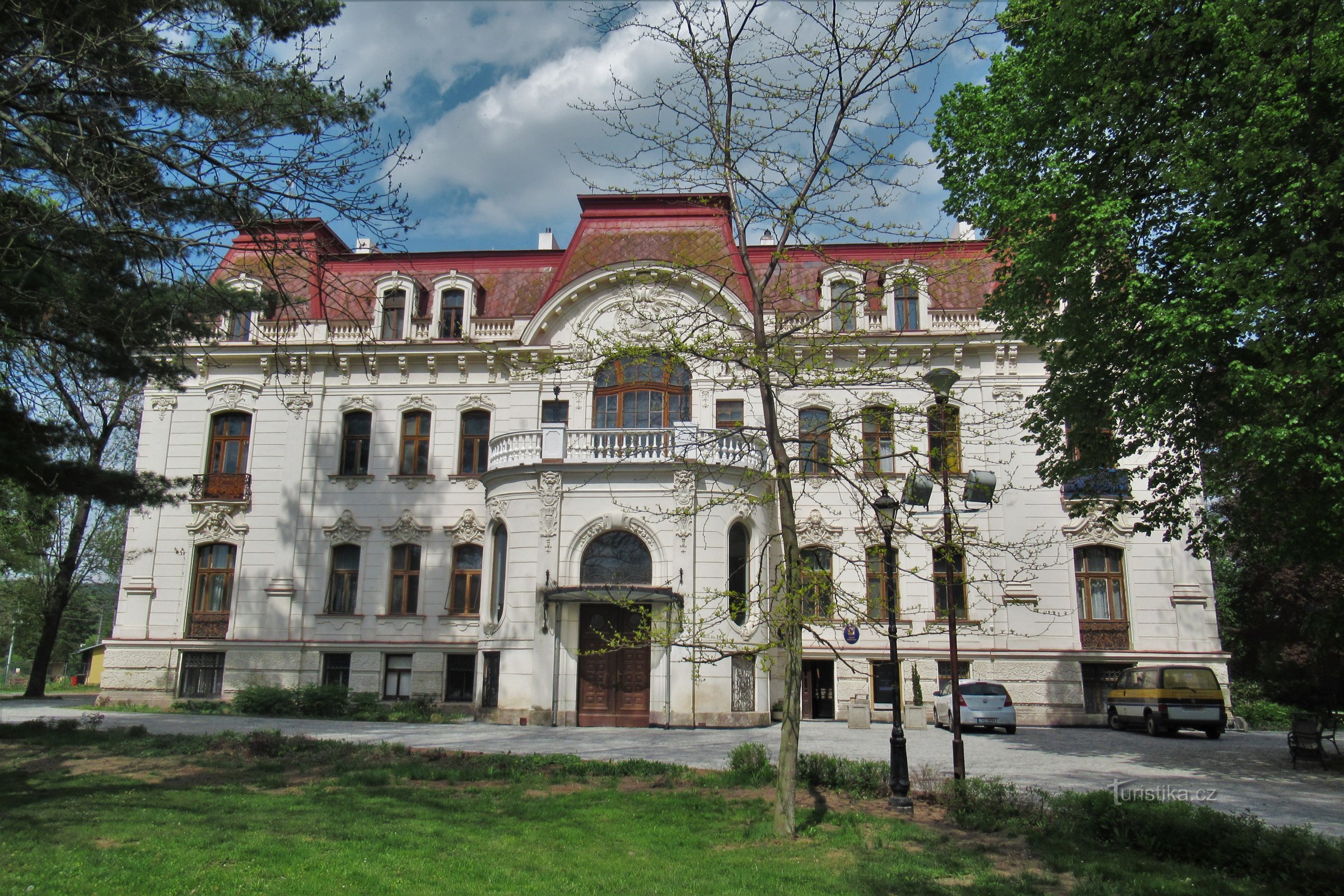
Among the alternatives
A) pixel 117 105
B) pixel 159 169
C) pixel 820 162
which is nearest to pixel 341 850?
pixel 159 169

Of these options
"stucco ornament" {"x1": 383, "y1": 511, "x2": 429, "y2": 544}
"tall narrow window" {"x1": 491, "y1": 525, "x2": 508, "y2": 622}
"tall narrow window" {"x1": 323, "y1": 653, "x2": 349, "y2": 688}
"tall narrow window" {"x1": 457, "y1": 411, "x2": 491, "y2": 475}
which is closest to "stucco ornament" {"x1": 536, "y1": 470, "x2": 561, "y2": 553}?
"tall narrow window" {"x1": 491, "y1": 525, "x2": 508, "y2": 622}

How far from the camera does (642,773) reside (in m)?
13.6

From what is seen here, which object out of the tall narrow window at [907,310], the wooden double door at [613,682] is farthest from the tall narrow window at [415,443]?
the tall narrow window at [907,310]

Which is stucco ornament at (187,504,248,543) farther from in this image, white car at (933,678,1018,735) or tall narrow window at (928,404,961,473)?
tall narrow window at (928,404,961,473)

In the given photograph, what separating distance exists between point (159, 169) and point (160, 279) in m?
1.21

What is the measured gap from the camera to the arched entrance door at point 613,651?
22.3m

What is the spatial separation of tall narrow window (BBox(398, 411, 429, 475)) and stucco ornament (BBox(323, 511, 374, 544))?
2013mm

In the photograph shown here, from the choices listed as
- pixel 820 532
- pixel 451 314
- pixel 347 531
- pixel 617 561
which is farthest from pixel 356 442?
pixel 820 532

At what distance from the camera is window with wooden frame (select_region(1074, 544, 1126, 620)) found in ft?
85.1

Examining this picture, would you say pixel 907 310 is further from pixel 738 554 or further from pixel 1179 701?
pixel 1179 701

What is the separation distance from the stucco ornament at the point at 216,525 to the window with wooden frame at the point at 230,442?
3.96 ft

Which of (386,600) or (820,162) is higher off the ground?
(820,162)

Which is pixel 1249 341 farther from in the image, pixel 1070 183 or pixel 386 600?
pixel 386 600

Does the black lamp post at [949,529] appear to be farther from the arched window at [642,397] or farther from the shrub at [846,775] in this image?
the arched window at [642,397]
